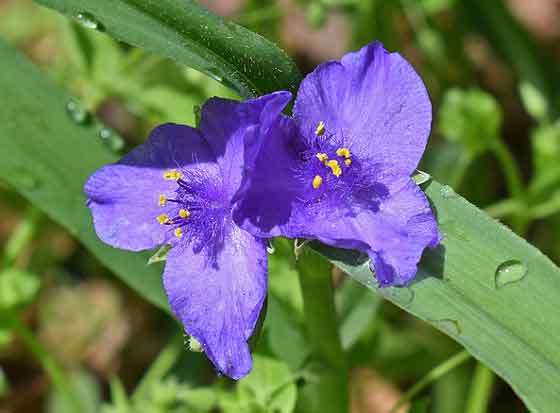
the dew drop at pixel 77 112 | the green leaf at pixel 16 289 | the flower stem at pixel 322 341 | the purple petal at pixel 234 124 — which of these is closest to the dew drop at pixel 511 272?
the flower stem at pixel 322 341

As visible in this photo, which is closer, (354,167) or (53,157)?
(354,167)

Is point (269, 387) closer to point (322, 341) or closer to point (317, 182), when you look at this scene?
point (322, 341)

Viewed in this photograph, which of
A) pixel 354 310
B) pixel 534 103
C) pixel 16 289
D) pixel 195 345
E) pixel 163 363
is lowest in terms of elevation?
pixel 163 363

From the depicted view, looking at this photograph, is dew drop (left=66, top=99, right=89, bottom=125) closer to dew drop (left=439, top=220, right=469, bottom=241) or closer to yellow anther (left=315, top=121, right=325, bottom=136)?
yellow anther (left=315, top=121, right=325, bottom=136)

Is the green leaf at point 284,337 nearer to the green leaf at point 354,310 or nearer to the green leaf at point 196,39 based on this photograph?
the green leaf at point 354,310

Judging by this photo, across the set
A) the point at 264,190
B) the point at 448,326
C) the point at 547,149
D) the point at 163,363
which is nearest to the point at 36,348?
the point at 163,363


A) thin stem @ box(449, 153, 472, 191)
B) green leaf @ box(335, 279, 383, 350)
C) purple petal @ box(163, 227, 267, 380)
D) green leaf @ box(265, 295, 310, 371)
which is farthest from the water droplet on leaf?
thin stem @ box(449, 153, 472, 191)
